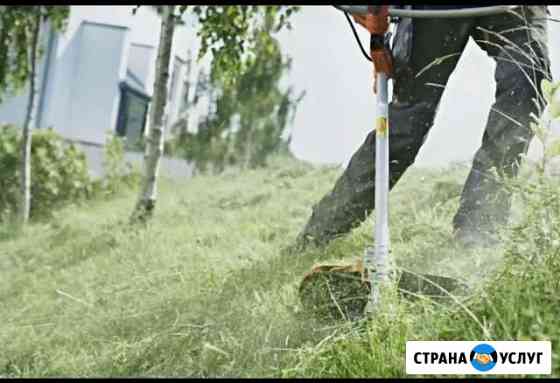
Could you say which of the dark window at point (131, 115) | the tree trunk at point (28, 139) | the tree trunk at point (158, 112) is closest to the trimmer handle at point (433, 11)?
the tree trunk at point (158, 112)

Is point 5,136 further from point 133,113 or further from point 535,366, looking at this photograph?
point 535,366

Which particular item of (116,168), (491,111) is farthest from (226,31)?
(116,168)

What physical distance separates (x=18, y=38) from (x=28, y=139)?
2.26 feet

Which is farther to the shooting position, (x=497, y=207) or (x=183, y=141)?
(x=183, y=141)

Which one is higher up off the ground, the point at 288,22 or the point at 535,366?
the point at 288,22

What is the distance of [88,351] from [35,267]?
1133mm

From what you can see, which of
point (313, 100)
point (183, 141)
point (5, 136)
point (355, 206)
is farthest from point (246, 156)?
point (355, 206)

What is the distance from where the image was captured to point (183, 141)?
6992mm

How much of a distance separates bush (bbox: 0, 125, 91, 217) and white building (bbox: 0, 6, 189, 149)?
0.69 metres

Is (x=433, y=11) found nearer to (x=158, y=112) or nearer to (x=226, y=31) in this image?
(x=226, y=31)

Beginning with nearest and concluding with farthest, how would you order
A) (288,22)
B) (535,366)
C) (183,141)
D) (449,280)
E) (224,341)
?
1. (535,366)
2. (449,280)
3. (224,341)
4. (288,22)
5. (183,141)

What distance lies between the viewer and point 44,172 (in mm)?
4695

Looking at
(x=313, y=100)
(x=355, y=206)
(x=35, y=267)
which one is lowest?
(x=35, y=267)

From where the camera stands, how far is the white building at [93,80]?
18.5ft
